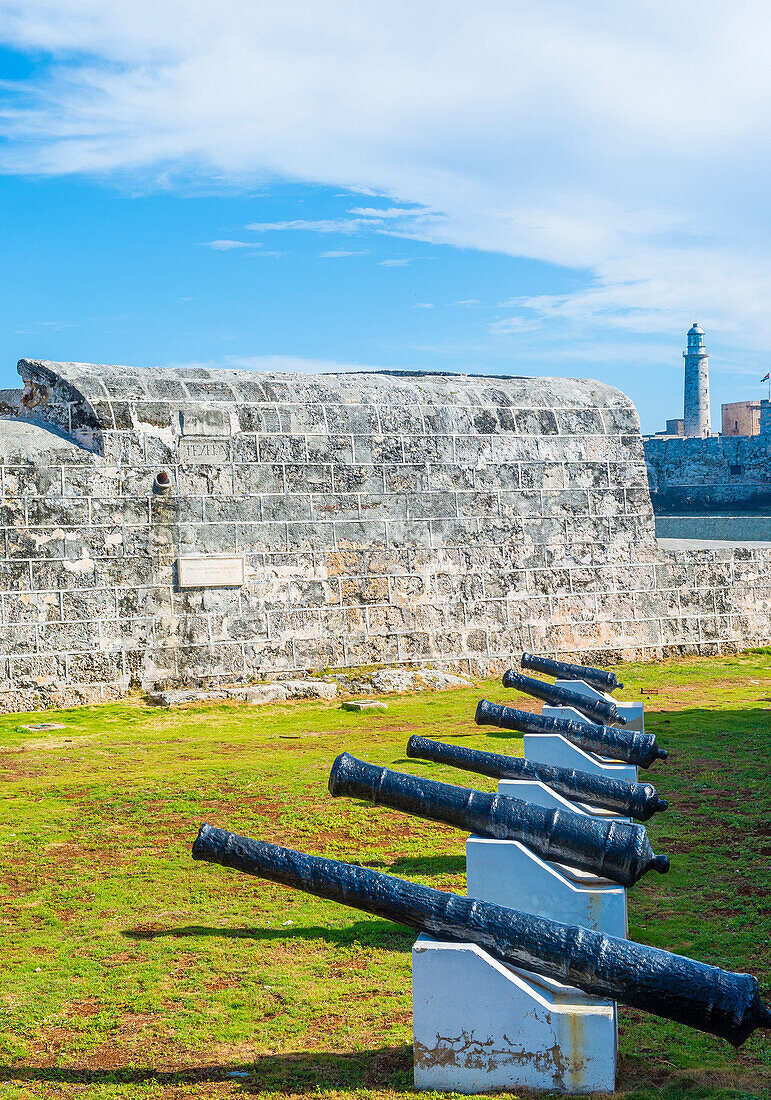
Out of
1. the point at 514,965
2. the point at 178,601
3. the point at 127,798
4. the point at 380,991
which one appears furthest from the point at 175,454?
the point at 514,965

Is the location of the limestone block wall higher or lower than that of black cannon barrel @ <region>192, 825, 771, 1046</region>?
higher

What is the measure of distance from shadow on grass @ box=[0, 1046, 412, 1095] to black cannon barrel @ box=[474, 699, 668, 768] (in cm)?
290

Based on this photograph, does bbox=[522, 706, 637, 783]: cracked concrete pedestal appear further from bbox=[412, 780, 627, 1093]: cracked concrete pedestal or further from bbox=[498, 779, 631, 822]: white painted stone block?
bbox=[412, 780, 627, 1093]: cracked concrete pedestal

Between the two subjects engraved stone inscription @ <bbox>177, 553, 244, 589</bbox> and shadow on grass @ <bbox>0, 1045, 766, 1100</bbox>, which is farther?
engraved stone inscription @ <bbox>177, 553, 244, 589</bbox>

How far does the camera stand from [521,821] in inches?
164

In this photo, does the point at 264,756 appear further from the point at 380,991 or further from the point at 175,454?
the point at 380,991

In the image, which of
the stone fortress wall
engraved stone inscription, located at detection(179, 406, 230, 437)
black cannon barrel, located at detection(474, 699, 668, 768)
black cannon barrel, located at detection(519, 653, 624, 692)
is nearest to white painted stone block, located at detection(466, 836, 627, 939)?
black cannon barrel, located at detection(474, 699, 668, 768)

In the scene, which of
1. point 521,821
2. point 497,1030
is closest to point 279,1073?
point 497,1030

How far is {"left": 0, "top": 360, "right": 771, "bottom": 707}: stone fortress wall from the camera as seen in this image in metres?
10.2

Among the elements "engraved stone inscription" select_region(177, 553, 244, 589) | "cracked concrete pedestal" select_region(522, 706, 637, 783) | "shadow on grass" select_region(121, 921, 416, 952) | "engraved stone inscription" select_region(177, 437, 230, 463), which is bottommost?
"shadow on grass" select_region(121, 921, 416, 952)

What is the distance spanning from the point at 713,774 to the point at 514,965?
4663 millimetres

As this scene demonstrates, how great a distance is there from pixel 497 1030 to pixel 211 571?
787 cm

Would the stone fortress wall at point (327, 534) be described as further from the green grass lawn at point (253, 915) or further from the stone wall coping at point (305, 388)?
the green grass lawn at point (253, 915)

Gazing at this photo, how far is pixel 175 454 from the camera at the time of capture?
35.0 feet
